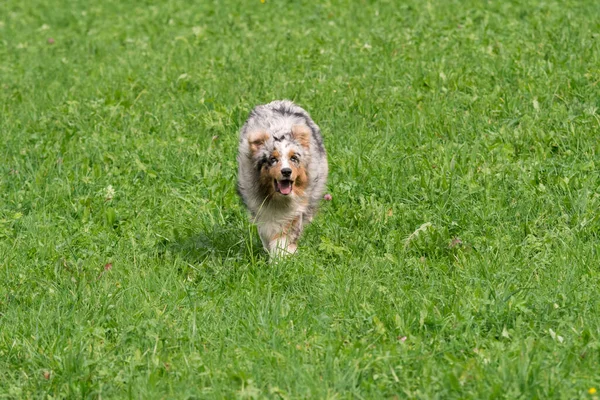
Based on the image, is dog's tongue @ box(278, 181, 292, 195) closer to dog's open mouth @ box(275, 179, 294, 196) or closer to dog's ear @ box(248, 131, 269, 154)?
dog's open mouth @ box(275, 179, 294, 196)

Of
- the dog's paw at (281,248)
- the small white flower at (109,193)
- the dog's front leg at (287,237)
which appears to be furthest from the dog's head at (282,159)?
the small white flower at (109,193)

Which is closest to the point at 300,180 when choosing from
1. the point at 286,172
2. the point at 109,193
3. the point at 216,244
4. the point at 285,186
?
the point at 285,186

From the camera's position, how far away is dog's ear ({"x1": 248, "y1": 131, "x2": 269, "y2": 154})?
7195mm

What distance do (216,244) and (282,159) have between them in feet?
3.56

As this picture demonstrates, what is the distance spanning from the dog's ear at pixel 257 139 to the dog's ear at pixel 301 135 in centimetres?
22

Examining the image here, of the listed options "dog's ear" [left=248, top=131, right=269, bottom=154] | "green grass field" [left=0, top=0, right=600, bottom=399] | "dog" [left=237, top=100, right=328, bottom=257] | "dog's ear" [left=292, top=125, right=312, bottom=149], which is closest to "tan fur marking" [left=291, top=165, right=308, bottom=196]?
"dog" [left=237, top=100, right=328, bottom=257]

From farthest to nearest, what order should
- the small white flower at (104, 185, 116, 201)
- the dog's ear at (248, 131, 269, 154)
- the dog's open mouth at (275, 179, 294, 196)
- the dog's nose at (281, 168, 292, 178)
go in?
the small white flower at (104, 185, 116, 201) < the dog's ear at (248, 131, 269, 154) < the dog's open mouth at (275, 179, 294, 196) < the dog's nose at (281, 168, 292, 178)

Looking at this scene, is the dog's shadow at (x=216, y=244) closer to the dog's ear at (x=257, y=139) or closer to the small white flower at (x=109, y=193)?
the dog's ear at (x=257, y=139)

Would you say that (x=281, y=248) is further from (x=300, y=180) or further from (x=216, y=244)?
(x=216, y=244)

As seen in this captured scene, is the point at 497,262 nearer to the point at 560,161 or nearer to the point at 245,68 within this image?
the point at 560,161

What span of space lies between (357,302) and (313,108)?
410 centimetres

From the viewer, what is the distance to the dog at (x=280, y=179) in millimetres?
7027

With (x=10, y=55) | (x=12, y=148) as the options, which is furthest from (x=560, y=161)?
(x=10, y=55)

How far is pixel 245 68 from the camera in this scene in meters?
11.2
